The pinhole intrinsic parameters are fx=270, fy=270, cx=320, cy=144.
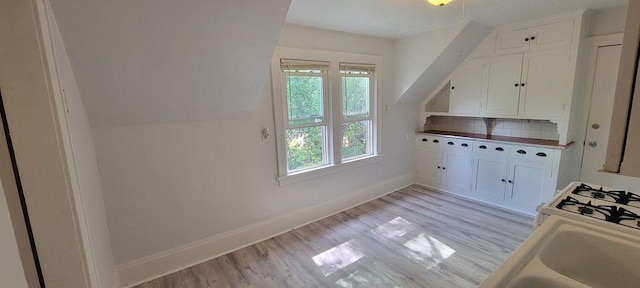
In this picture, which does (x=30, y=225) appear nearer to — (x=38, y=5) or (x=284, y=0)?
(x=38, y=5)

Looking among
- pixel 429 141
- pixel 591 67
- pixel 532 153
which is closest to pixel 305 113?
pixel 429 141

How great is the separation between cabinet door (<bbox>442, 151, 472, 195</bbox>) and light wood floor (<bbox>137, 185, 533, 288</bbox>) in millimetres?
424

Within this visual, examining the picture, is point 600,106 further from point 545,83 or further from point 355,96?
point 355,96

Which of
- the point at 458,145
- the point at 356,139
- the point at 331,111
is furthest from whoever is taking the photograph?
the point at 458,145

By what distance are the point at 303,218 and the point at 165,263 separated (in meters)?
1.41

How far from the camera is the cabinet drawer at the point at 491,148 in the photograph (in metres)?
3.35

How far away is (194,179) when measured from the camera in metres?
2.45

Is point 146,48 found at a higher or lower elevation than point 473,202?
higher

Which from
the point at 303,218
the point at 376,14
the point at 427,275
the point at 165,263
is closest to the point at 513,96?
the point at 376,14

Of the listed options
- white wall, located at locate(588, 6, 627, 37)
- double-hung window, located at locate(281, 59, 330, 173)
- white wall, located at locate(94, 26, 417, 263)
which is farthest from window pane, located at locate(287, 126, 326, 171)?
white wall, located at locate(588, 6, 627, 37)

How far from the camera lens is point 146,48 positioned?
164 cm

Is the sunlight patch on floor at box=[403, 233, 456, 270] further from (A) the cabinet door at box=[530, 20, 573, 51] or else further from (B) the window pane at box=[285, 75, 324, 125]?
(A) the cabinet door at box=[530, 20, 573, 51]

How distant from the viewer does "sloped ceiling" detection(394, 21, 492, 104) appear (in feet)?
10.5

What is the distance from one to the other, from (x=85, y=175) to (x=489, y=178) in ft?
13.5
